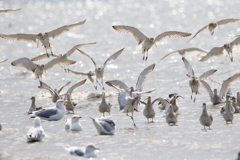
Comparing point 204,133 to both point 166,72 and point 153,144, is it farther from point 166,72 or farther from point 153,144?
point 166,72

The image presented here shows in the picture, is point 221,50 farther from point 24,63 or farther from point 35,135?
point 35,135

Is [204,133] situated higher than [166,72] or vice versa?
[166,72]

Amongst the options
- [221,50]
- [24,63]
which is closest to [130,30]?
[221,50]

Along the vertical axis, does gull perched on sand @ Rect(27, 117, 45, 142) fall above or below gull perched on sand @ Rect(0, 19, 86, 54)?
below

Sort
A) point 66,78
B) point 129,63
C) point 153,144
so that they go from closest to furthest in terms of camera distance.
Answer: point 153,144 → point 66,78 → point 129,63

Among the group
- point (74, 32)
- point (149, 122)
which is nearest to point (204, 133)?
point (149, 122)

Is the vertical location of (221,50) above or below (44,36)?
below

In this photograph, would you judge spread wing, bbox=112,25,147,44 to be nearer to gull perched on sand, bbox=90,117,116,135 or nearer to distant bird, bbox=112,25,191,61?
distant bird, bbox=112,25,191,61

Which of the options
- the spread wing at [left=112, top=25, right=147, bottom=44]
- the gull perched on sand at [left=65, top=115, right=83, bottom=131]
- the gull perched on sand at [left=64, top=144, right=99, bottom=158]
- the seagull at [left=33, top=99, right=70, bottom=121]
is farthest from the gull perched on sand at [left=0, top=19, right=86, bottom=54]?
the gull perched on sand at [left=64, top=144, right=99, bottom=158]

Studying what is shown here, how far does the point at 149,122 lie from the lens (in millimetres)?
12133

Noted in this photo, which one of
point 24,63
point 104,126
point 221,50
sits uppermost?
point 221,50

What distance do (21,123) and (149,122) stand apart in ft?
11.1

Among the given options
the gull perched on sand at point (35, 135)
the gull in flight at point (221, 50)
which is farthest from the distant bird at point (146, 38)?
the gull perched on sand at point (35, 135)

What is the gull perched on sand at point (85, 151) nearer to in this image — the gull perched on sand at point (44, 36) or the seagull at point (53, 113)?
the seagull at point (53, 113)
